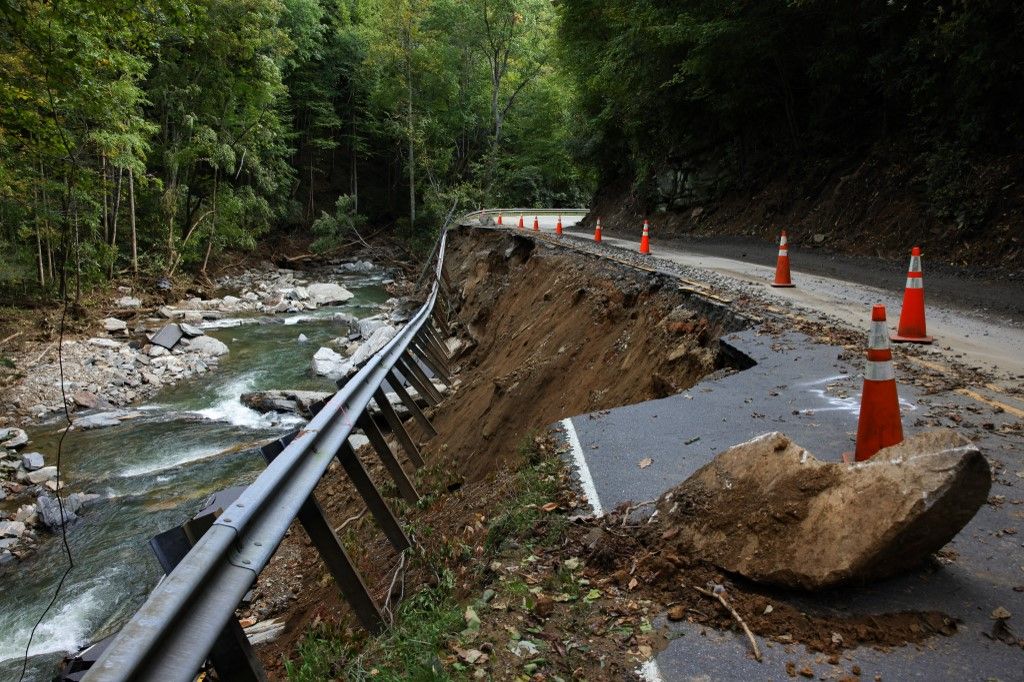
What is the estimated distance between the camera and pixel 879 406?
3.82 metres

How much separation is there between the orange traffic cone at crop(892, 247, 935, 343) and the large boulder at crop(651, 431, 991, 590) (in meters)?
4.59

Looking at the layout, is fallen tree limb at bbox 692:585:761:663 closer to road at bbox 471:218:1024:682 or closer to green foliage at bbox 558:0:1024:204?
road at bbox 471:218:1024:682

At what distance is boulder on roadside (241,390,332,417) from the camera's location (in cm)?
1404

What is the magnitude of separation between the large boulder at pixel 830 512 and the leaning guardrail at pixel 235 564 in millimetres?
1664

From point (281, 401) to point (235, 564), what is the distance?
12.6 m

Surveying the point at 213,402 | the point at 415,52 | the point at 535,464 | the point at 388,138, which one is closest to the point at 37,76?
the point at 213,402

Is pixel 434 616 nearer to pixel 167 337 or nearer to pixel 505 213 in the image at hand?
pixel 167 337

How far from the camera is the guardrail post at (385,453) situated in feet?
15.6

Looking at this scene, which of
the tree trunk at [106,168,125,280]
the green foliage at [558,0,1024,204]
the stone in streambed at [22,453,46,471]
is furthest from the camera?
the tree trunk at [106,168,125,280]

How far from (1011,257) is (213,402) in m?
15.7

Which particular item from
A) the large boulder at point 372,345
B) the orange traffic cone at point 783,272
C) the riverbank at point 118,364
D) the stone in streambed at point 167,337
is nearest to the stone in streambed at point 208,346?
the riverbank at point 118,364

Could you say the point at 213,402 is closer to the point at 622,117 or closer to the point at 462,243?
the point at 462,243

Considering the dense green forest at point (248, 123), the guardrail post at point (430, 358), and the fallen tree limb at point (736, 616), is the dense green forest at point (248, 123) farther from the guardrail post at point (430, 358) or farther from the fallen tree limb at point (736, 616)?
the fallen tree limb at point (736, 616)

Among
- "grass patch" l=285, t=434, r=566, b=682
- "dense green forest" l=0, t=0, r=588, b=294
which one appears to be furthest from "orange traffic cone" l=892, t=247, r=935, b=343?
"dense green forest" l=0, t=0, r=588, b=294
